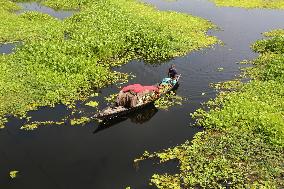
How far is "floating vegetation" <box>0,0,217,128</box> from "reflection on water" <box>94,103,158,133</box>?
9.78 feet

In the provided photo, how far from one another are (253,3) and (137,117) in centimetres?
3439

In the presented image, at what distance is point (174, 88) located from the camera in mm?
24141

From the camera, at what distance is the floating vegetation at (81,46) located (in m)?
22.1

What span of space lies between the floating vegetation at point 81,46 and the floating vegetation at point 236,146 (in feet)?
24.7

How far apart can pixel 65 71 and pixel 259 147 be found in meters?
13.3

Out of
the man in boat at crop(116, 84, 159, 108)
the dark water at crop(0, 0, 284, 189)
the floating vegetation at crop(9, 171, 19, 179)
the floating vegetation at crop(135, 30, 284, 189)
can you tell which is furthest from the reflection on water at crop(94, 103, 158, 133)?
the floating vegetation at crop(9, 171, 19, 179)

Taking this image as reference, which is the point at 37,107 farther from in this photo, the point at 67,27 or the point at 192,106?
the point at 67,27

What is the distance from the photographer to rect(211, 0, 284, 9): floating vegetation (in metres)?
47.2

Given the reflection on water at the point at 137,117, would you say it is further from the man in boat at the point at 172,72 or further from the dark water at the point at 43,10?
the dark water at the point at 43,10

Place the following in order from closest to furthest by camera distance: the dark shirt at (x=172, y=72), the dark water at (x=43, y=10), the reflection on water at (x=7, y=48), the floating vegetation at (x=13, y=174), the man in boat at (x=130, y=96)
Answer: the floating vegetation at (x=13, y=174) → the man in boat at (x=130, y=96) → the dark shirt at (x=172, y=72) → the reflection on water at (x=7, y=48) → the dark water at (x=43, y=10)

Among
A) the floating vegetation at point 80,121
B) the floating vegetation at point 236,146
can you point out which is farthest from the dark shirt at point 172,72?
the floating vegetation at point 80,121

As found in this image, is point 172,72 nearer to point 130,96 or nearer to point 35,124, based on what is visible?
point 130,96

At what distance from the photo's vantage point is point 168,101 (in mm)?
22516

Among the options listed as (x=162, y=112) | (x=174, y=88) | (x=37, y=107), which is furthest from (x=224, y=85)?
(x=37, y=107)
